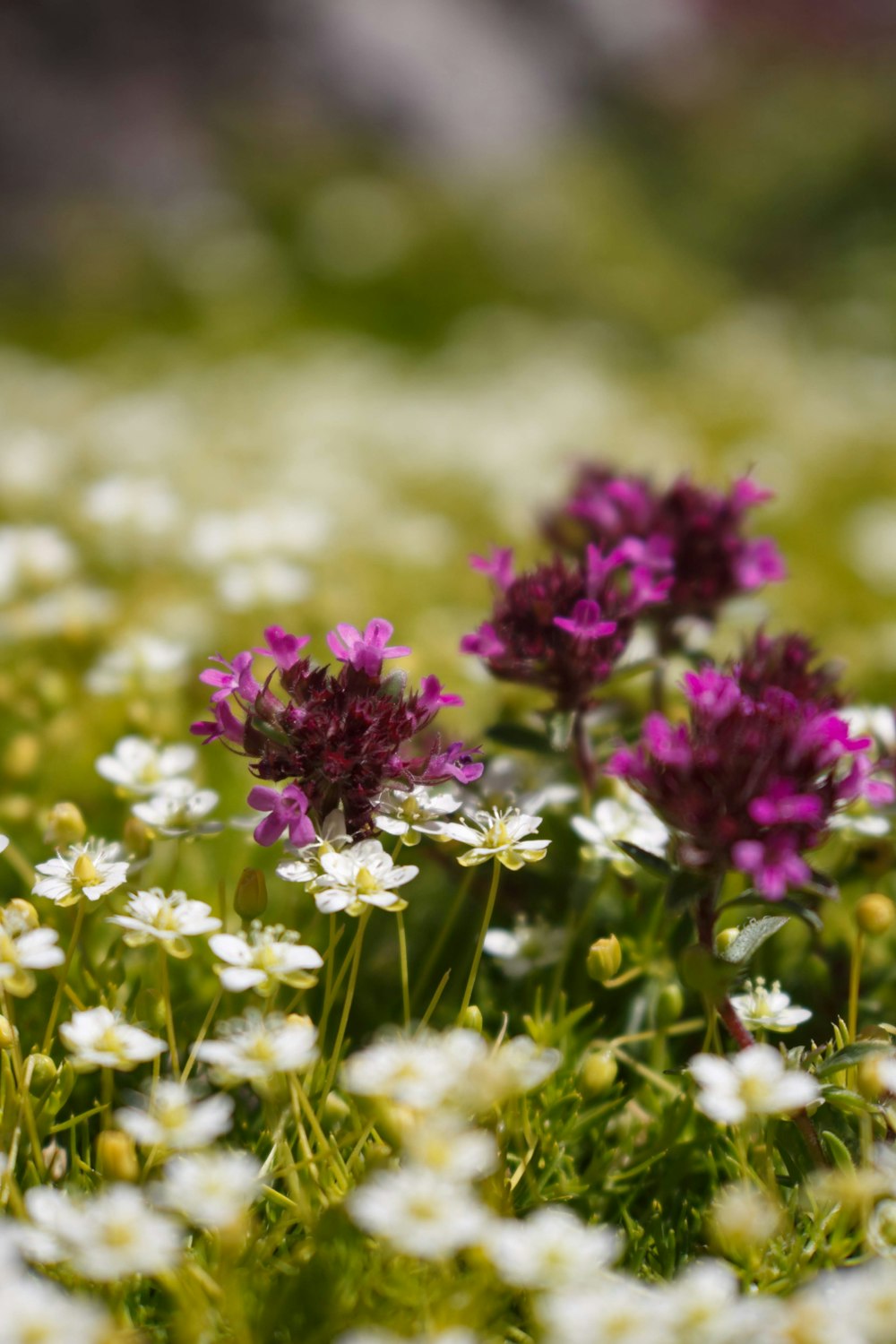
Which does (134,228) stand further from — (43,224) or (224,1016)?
(224,1016)

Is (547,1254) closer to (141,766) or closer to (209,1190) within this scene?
(209,1190)

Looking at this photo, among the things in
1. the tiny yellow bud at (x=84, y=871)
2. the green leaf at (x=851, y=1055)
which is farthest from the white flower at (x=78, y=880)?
the green leaf at (x=851, y=1055)

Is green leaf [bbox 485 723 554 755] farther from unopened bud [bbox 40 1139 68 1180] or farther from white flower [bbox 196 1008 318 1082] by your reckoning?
unopened bud [bbox 40 1139 68 1180]

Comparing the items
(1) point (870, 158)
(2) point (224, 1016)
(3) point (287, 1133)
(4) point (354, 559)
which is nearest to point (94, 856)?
(2) point (224, 1016)

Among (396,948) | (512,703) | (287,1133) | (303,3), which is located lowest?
(287,1133)

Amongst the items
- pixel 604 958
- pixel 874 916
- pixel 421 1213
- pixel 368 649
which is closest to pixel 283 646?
pixel 368 649

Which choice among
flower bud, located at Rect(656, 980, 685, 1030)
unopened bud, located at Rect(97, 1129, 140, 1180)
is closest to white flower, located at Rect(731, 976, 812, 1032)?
flower bud, located at Rect(656, 980, 685, 1030)
